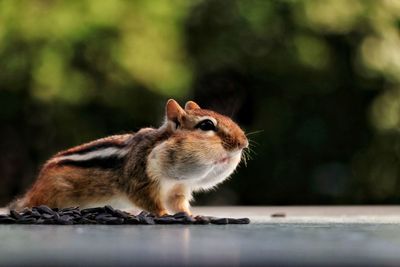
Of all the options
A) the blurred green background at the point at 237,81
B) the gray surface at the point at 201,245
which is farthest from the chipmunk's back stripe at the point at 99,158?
the blurred green background at the point at 237,81

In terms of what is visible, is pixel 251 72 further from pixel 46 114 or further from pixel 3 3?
pixel 3 3

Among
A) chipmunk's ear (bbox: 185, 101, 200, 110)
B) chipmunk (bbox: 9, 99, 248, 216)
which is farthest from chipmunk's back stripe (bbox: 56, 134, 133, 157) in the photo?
chipmunk's ear (bbox: 185, 101, 200, 110)

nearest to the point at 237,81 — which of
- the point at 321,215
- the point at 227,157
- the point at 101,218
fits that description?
the point at 321,215

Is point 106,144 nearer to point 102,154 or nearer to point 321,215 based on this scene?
point 102,154

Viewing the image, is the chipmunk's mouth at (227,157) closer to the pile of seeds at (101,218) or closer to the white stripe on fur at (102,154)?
the pile of seeds at (101,218)

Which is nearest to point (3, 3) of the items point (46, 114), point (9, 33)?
point (9, 33)

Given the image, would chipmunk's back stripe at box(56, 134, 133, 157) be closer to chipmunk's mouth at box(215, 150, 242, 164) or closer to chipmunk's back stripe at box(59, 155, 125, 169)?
chipmunk's back stripe at box(59, 155, 125, 169)
